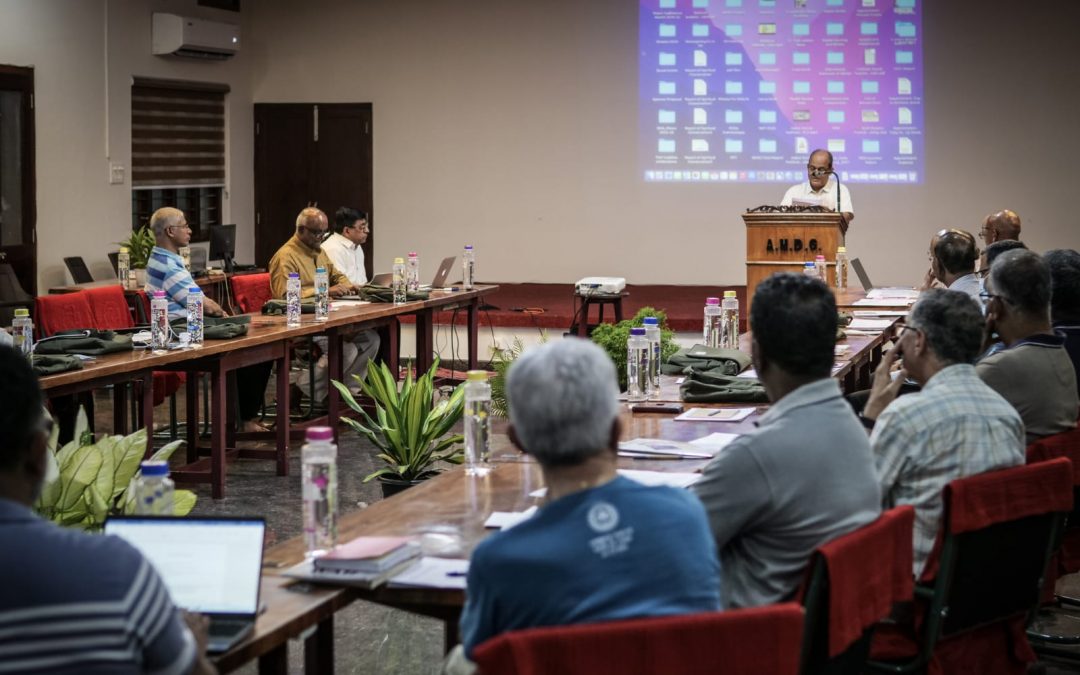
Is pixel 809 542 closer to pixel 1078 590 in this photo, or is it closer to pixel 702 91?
pixel 1078 590

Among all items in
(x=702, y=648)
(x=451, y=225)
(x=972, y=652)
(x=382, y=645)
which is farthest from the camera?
(x=451, y=225)

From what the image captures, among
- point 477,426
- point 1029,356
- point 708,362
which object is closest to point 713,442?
point 477,426

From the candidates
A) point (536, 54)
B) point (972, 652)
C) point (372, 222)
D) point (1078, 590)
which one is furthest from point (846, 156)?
point (972, 652)

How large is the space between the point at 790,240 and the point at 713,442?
4877mm

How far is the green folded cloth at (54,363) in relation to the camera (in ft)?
16.5

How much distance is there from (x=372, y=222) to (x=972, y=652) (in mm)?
10874

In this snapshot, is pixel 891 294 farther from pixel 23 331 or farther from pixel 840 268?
pixel 23 331

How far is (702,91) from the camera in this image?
1232 cm

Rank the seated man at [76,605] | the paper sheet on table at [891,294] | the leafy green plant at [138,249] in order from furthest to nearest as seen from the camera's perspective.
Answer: the leafy green plant at [138,249]
the paper sheet on table at [891,294]
the seated man at [76,605]

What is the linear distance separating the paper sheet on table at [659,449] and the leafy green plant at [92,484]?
1121 mm

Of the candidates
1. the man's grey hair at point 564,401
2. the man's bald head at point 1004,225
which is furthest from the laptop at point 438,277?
the man's grey hair at point 564,401

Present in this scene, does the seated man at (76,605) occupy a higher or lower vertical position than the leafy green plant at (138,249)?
lower

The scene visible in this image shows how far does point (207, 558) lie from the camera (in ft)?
7.26

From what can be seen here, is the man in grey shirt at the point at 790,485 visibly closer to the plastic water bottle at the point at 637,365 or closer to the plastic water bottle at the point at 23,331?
the plastic water bottle at the point at 637,365
